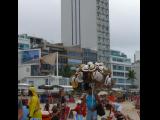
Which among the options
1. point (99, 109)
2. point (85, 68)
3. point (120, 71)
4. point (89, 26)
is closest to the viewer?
point (99, 109)

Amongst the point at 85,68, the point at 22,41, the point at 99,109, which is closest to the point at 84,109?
the point at 99,109

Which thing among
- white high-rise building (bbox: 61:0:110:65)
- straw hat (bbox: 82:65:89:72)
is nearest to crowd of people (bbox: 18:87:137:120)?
straw hat (bbox: 82:65:89:72)

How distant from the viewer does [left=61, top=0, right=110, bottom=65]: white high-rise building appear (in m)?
5.23

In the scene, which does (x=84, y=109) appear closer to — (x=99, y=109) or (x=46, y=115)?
(x=99, y=109)

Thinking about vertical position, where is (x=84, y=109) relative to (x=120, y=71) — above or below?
below

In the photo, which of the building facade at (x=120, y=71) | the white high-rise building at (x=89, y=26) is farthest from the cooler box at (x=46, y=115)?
the white high-rise building at (x=89, y=26)

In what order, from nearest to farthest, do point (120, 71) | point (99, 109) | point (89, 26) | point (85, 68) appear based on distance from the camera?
point (99, 109) → point (85, 68) → point (89, 26) → point (120, 71)

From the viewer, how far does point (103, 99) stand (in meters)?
3.75

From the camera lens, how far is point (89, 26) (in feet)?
19.8

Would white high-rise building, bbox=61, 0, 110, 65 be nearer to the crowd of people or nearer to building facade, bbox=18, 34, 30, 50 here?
building facade, bbox=18, 34, 30, 50

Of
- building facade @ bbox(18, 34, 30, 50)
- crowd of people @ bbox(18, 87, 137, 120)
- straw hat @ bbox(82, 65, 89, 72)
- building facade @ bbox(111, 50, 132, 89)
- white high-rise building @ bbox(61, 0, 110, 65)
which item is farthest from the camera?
white high-rise building @ bbox(61, 0, 110, 65)
